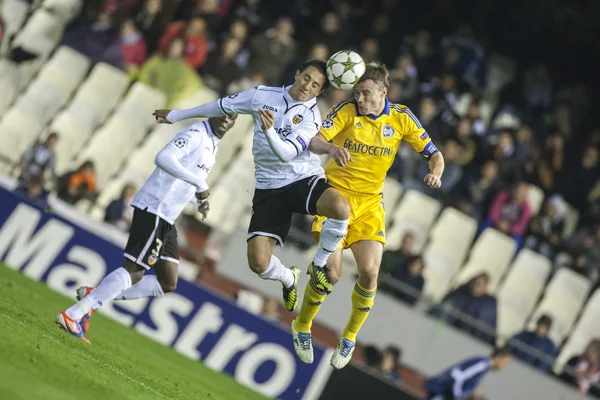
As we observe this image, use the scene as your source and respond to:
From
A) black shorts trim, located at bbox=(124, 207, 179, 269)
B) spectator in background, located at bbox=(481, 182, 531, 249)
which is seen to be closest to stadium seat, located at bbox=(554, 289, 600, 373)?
spectator in background, located at bbox=(481, 182, 531, 249)

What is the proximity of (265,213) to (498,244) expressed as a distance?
6.81 metres

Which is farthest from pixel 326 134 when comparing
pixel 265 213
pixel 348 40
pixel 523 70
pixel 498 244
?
pixel 523 70

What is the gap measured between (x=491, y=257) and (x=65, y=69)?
23.5 ft

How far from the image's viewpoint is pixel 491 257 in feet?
48.9

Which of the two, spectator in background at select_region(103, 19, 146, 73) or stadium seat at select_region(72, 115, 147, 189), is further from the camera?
spectator in background at select_region(103, 19, 146, 73)

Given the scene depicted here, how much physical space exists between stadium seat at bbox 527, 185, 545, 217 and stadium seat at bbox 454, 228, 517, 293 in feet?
3.77

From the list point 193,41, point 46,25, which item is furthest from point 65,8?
point 193,41

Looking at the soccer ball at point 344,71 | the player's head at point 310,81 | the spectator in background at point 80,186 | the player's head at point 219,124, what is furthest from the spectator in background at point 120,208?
the soccer ball at point 344,71

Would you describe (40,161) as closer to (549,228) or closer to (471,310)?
(471,310)

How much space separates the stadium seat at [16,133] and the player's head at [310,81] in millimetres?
7489

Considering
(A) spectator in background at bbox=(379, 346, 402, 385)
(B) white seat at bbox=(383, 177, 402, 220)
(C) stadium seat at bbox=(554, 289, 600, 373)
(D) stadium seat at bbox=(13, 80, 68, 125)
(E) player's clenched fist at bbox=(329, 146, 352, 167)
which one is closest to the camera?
(E) player's clenched fist at bbox=(329, 146, 352, 167)

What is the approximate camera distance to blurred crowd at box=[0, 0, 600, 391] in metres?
14.1

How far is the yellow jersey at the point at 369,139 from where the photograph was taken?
29.4 ft

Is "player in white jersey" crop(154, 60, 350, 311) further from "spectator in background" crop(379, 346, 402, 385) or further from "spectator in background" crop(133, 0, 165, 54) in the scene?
"spectator in background" crop(133, 0, 165, 54)
